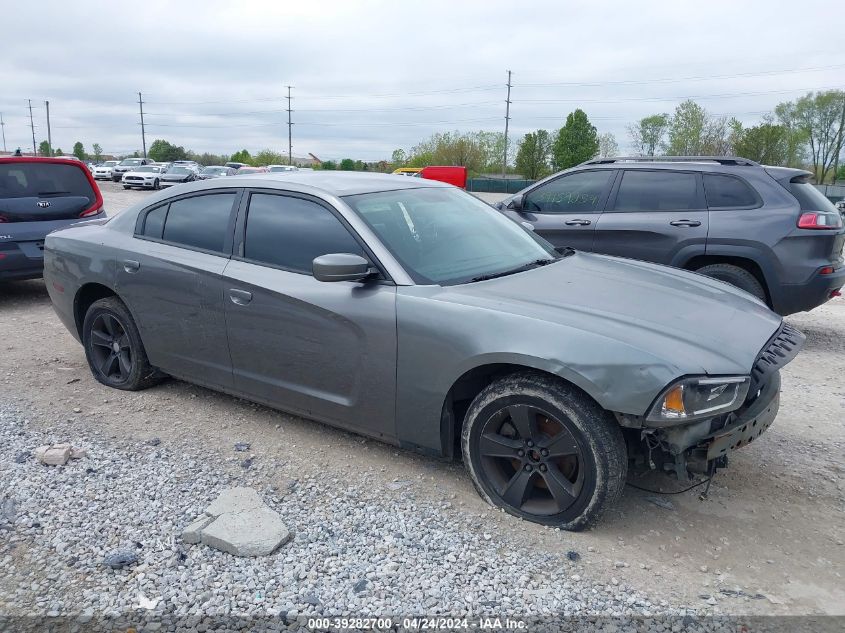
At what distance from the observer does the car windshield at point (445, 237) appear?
3.60 m

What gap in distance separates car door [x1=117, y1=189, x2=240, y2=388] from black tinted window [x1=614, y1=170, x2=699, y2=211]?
4.29 metres

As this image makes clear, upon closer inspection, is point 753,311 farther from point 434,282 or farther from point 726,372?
point 434,282

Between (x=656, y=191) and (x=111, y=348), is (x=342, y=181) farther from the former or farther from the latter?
(x=656, y=191)

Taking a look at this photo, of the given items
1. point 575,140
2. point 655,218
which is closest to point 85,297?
point 655,218

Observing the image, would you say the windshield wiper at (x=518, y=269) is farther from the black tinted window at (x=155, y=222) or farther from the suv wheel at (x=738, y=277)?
the suv wheel at (x=738, y=277)

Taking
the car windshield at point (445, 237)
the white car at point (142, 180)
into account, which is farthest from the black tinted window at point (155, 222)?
the white car at point (142, 180)

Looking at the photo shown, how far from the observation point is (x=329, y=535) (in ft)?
10.0

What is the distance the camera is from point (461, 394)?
3.33 meters

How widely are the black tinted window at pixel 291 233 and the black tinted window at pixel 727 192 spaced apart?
429cm

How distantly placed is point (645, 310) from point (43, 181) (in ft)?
24.4

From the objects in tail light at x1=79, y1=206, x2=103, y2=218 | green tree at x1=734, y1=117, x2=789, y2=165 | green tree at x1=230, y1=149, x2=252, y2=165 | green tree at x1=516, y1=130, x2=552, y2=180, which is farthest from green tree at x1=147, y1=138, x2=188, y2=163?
tail light at x1=79, y1=206, x2=103, y2=218

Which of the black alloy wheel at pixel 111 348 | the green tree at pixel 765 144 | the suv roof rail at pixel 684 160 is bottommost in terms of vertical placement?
the black alloy wheel at pixel 111 348

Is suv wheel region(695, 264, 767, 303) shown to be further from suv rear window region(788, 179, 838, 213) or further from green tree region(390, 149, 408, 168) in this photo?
green tree region(390, 149, 408, 168)

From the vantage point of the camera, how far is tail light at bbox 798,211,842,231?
19.5 feet
